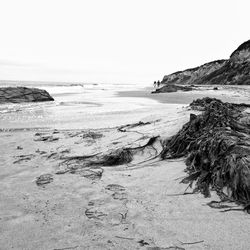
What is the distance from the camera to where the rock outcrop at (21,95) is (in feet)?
57.8

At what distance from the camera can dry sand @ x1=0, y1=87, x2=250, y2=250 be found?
86.2 inches

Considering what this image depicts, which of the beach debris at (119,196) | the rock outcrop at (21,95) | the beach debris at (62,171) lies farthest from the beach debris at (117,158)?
the rock outcrop at (21,95)

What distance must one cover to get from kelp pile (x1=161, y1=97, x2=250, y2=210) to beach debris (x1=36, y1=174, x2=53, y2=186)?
1906mm

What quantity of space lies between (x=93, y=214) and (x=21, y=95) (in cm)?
1768

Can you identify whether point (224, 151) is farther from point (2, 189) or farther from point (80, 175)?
point (2, 189)

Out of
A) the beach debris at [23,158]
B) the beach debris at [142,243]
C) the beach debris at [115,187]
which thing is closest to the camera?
the beach debris at [142,243]

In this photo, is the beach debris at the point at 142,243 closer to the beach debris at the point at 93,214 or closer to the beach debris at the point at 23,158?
the beach debris at the point at 93,214

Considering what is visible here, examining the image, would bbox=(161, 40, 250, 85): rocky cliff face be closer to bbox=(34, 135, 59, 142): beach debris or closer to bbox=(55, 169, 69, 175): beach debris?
bbox=(34, 135, 59, 142): beach debris

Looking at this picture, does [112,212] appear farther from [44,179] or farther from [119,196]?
[44,179]

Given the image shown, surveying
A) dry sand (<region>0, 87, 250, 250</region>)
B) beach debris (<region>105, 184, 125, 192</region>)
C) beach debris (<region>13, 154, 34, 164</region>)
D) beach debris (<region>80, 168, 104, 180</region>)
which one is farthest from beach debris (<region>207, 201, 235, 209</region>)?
beach debris (<region>13, 154, 34, 164</region>)

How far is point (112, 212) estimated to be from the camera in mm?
2693

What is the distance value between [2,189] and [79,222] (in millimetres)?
1493

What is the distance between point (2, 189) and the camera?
3.38 meters

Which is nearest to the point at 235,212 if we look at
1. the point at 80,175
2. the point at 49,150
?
the point at 80,175
